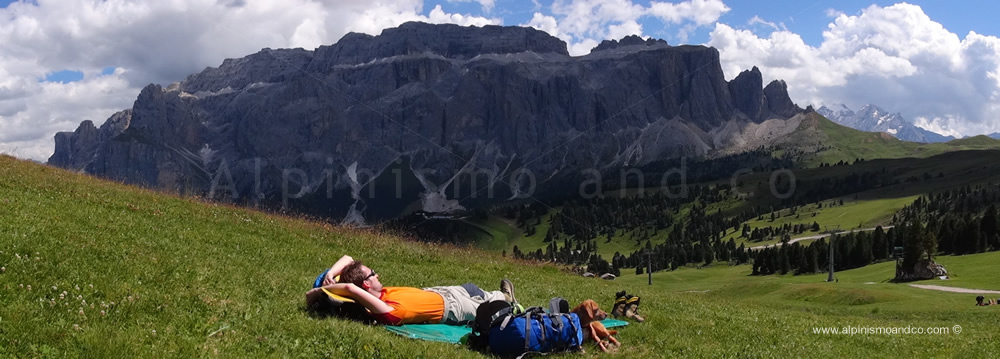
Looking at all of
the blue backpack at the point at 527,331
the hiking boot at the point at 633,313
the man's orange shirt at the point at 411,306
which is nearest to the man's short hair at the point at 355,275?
the man's orange shirt at the point at 411,306

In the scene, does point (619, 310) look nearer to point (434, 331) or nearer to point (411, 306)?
point (434, 331)

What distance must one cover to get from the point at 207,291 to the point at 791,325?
1487 cm

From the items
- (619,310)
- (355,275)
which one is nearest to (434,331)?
(355,275)

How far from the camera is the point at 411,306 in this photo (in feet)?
45.4

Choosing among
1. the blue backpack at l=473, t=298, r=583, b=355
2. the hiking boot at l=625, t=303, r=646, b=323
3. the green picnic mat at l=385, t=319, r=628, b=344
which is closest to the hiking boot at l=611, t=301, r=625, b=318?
the hiking boot at l=625, t=303, r=646, b=323

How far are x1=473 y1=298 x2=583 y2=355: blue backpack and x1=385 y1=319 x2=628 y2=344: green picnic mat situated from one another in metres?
0.60

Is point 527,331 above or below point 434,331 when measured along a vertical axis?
above

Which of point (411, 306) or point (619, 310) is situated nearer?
point (411, 306)

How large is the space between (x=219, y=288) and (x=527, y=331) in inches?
253

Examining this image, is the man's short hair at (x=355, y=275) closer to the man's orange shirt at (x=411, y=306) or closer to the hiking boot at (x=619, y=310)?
the man's orange shirt at (x=411, y=306)

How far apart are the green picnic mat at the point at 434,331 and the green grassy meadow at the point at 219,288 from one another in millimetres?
569

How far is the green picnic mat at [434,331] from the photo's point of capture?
40.4 feet

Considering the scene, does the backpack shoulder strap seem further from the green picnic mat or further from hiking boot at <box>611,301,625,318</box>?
hiking boot at <box>611,301,625,318</box>

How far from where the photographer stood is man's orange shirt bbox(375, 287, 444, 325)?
13.4 meters
